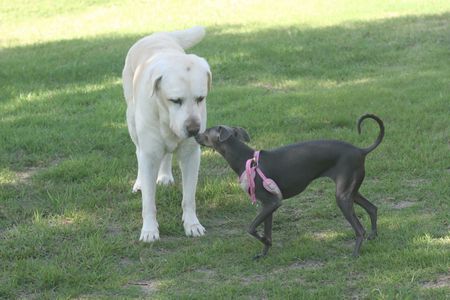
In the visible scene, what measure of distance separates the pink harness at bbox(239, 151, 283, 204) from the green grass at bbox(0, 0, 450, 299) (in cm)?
45

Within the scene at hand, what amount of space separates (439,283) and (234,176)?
272cm

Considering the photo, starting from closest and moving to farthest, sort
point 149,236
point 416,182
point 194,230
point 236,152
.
A: point 236,152
point 149,236
point 194,230
point 416,182

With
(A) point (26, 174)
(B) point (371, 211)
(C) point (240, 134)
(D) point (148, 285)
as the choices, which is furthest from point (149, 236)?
(A) point (26, 174)

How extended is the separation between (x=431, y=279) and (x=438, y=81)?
5588mm

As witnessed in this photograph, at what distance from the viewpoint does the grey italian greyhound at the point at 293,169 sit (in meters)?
4.99

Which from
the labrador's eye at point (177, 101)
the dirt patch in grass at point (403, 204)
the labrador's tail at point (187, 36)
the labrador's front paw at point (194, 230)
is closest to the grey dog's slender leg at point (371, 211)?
the dirt patch in grass at point (403, 204)

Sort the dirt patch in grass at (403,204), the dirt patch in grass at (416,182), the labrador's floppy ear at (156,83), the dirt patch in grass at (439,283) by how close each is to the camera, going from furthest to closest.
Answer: the dirt patch in grass at (416,182)
the dirt patch in grass at (403,204)
the labrador's floppy ear at (156,83)
the dirt patch in grass at (439,283)

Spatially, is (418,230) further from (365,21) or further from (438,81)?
(365,21)

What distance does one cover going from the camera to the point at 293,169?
16.7 feet

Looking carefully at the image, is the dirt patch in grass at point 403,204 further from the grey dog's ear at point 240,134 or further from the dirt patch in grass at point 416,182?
the grey dog's ear at point 240,134

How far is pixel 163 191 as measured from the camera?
6508 millimetres

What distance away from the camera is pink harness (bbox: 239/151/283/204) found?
5023mm

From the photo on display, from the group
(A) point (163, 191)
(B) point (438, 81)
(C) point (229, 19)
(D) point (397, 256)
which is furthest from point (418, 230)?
(C) point (229, 19)

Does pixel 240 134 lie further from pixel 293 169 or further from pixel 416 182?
pixel 416 182
